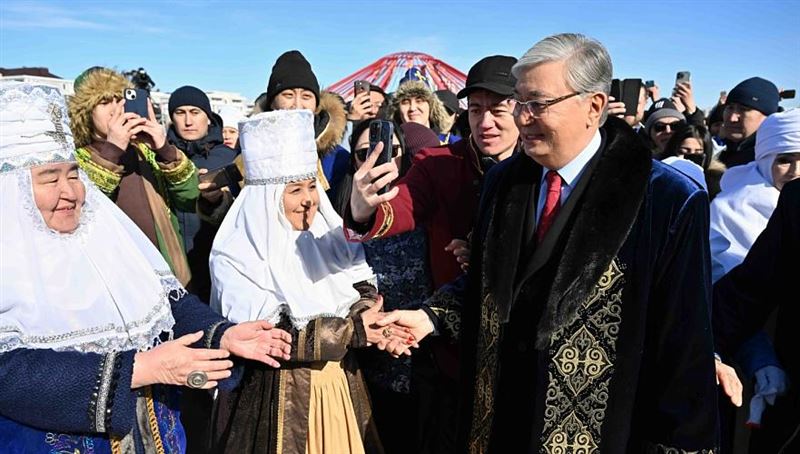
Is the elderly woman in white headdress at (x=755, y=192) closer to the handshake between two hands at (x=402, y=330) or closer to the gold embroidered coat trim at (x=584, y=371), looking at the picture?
the gold embroidered coat trim at (x=584, y=371)

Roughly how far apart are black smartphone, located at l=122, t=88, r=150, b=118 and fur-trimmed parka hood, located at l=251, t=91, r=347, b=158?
1119 millimetres

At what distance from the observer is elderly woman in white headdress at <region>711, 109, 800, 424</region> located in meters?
2.89

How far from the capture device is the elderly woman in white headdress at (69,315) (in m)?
1.85

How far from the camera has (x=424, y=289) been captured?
124 inches

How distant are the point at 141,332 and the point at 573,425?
149 centimetres

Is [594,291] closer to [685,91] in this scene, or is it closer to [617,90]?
[617,90]

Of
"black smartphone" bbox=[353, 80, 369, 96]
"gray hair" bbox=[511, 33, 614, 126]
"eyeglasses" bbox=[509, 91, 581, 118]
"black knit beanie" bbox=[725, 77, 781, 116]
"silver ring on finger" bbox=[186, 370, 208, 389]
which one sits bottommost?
"silver ring on finger" bbox=[186, 370, 208, 389]

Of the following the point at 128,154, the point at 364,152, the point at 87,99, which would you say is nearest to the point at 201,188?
the point at 128,154

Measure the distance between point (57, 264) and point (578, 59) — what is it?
1798mm

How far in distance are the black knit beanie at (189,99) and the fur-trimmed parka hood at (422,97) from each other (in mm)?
1712

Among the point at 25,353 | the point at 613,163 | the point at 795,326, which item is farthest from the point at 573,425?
the point at 25,353

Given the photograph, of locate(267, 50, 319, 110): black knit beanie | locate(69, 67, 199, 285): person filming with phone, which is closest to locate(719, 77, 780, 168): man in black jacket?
locate(267, 50, 319, 110): black knit beanie

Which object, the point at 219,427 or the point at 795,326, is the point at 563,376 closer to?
the point at 795,326

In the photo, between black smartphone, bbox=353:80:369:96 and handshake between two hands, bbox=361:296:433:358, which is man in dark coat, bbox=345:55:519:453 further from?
black smartphone, bbox=353:80:369:96
